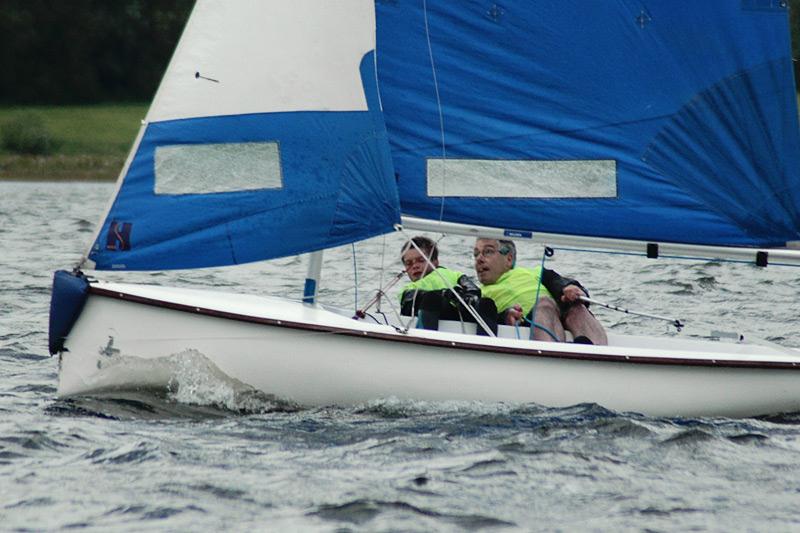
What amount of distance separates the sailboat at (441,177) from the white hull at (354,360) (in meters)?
0.01

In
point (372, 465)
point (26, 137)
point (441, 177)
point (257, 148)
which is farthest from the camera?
point (26, 137)

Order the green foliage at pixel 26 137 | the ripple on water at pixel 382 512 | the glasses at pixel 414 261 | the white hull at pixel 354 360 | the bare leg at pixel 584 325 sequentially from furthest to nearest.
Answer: the green foliage at pixel 26 137, the glasses at pixel 414 261, the bare leg at pixel 584 325, the white hull at pixel 354 360, the ripple on water at pixel 382 512

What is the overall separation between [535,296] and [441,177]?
0.91 m

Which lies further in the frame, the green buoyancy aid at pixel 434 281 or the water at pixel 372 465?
the green buoyancy aid at pixel 434 281

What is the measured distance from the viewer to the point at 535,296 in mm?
8914

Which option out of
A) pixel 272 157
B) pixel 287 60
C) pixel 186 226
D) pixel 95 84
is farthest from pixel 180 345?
pixel 95 84

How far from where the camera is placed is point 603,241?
8758 millimetres

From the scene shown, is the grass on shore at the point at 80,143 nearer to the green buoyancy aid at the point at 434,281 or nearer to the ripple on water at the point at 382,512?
the green buoyancy aid at the point at 434,281

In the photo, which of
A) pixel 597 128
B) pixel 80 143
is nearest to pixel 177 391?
pixel 597 128

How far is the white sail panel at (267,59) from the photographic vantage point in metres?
8.35

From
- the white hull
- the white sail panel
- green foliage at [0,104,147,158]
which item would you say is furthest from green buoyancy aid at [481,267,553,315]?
green foliage at [0,104,147,158]

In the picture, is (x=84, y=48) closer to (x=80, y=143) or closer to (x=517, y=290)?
(x=80, y=143)

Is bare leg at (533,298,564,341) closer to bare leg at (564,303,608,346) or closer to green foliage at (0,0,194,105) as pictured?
bare leg at (564,303,608,346)

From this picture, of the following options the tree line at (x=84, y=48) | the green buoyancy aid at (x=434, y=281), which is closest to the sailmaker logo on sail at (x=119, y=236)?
the green buoyancy aid at (x=434, y=281)
